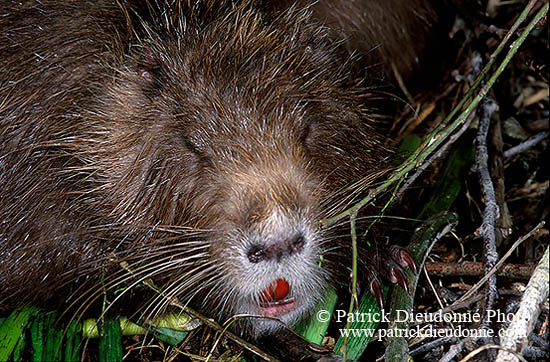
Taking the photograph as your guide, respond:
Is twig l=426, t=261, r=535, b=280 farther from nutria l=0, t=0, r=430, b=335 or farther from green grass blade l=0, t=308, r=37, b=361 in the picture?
green grass blade l=0, t=308, r=37, b=361

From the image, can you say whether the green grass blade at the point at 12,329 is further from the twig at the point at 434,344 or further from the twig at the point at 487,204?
the twig at the point at 487,204

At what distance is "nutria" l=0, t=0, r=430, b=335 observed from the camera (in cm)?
308

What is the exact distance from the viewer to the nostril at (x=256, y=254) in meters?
2.76

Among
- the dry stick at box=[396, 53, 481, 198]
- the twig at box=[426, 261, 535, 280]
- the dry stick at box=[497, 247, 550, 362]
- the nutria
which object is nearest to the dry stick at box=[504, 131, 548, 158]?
the dry stick at box=[396, 53, 481, 198]

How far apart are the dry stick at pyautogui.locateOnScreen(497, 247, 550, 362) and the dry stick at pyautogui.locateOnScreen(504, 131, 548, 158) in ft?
5.02

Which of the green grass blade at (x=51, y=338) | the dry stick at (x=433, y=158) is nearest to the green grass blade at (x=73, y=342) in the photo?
the green grass blade at (x=51, y=338)

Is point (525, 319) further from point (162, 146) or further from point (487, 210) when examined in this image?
point (162, 146)

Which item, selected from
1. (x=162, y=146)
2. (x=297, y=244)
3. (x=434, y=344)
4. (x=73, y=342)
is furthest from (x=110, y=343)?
(x=434, y=344)

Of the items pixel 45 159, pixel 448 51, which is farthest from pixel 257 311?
pixel 448 51

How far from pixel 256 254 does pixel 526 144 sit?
206cm

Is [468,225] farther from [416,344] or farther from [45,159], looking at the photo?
[45,159]

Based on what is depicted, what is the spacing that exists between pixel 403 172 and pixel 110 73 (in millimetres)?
1356

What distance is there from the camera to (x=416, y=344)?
3.29 metres

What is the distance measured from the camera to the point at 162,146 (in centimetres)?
317
